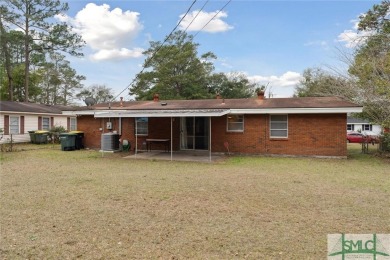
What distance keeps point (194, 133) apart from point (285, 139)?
17.6 feet

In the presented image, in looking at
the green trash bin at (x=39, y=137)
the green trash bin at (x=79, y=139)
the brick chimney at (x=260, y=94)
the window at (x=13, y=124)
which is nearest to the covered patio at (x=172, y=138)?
the green trash bin at (x=79, y=139)

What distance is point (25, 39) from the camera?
3047cm

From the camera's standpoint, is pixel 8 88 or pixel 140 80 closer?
pixel 8 88

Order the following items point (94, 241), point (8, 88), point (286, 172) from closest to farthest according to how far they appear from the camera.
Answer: point (94, 241), point (286, 172), point (8, 88)

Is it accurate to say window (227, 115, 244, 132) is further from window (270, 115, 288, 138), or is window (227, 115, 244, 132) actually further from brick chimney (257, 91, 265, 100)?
brick chimney (257, 91, 265, 100)

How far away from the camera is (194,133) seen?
685 inches

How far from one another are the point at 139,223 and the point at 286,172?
684 cm

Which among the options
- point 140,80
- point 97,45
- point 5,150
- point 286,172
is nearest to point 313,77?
point 140,80

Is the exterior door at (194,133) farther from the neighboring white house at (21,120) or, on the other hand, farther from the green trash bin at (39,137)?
the neighboring white house at (21,120)

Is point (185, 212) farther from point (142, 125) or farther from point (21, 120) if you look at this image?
point (21, 120)

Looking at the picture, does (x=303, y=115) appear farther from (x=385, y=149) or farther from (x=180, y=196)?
(x=180, y=196)

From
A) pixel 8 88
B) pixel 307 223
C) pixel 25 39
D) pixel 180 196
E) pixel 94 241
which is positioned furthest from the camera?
pixel 8 88

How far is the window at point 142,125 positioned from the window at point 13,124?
11.2 meters

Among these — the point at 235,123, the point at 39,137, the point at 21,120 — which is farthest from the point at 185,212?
the point at 21,120
